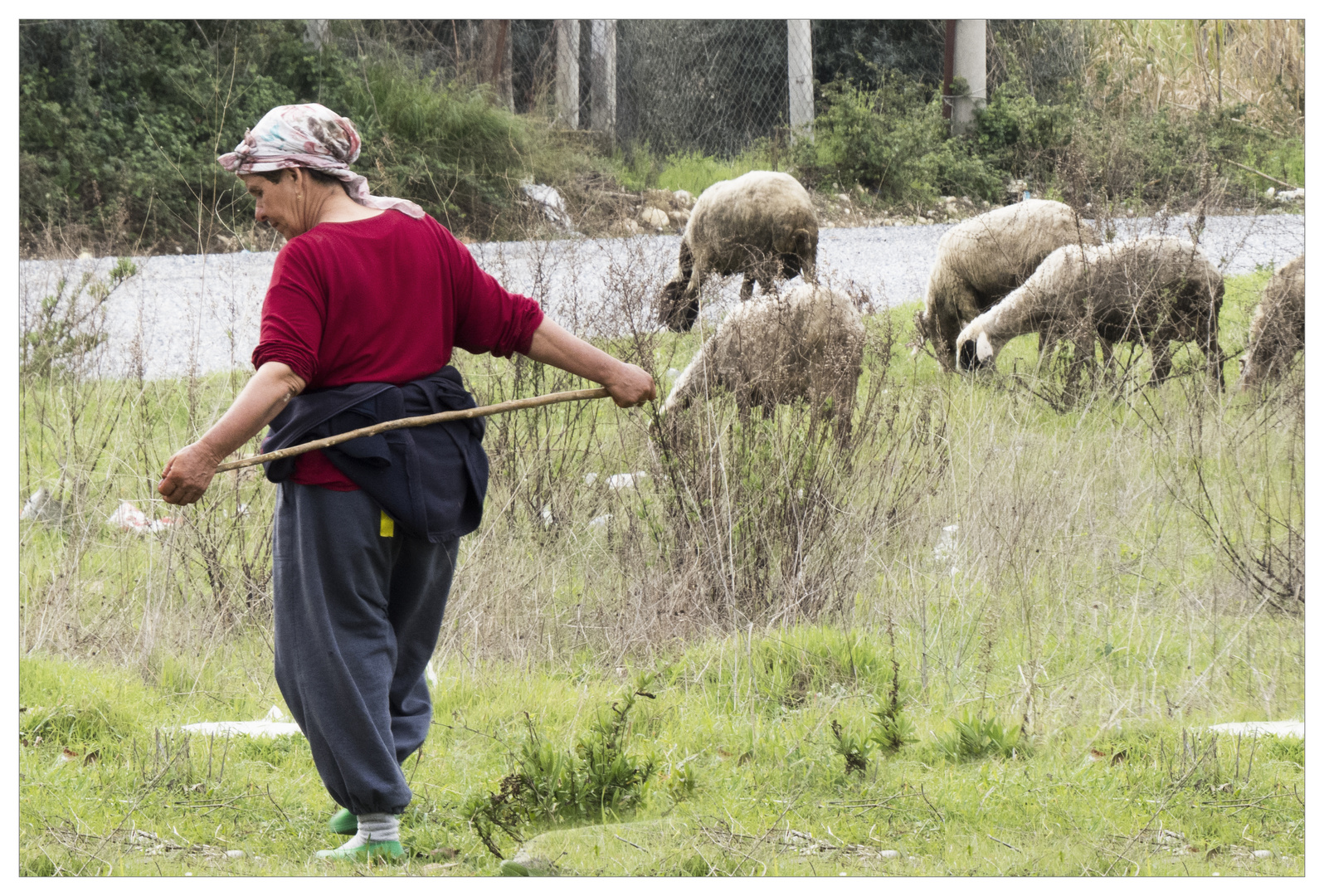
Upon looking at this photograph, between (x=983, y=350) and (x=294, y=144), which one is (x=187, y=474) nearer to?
(x=294, y=144)

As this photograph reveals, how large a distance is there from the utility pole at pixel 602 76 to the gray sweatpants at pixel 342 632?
13169mm

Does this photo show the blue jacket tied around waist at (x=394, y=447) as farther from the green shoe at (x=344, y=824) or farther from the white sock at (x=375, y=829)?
the green shoe at (x=344, y=824)

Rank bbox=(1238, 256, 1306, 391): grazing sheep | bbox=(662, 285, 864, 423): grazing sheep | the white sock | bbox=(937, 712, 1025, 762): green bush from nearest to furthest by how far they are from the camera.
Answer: the white sock → bbox=(937, 712, 1025, 762): green bush → bbox=(662, 285, 864, 423): grazing sheep → bbox=(1238, 256, 1306, 391): grazing sheep

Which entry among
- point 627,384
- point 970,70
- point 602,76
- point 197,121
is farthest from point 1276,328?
point 197,121

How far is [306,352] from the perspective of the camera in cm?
274

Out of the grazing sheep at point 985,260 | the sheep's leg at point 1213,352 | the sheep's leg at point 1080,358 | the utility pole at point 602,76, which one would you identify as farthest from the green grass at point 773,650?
the utility pole at point 602,76

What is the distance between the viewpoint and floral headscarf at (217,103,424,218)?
2.82 metres

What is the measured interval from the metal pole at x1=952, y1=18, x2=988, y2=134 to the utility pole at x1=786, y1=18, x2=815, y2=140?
177 cm

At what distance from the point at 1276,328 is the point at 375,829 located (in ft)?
17.4

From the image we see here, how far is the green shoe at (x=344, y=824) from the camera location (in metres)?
3.14

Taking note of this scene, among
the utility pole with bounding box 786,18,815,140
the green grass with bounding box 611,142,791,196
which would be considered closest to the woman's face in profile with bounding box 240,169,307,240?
the green grass with bounding box 611,142,791,196

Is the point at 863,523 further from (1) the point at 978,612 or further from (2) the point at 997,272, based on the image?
(2) the point at 997,272

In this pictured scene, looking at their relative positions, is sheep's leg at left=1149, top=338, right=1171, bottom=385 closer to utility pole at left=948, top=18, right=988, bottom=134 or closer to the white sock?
the white sock

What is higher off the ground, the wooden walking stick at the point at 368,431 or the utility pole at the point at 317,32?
the utility pole at the point at 317,32
